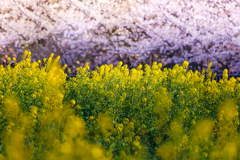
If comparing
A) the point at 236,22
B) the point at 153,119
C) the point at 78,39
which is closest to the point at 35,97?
the point at 153,119

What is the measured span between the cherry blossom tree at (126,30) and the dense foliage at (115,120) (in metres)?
3.17

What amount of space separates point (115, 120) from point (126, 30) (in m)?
5.36

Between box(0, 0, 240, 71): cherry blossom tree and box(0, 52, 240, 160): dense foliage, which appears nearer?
box(0, 52, 240, 160): dense foliage

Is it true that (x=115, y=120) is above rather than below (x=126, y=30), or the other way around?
above

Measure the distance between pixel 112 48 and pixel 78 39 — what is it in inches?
37.3

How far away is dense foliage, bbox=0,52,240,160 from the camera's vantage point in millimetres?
2203

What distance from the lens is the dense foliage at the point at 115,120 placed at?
2203 millimetres

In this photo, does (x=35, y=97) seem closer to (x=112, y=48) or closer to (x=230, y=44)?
(x=112, y=48)

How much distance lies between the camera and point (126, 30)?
28.2 ft

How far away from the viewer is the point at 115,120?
3.58 metres

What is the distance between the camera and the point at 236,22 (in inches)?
366

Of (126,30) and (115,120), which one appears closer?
(115,120)

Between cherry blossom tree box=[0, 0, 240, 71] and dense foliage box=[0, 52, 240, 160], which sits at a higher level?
dense foliage box=[0, 52, 240, 160]

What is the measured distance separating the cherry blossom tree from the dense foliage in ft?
10.4
